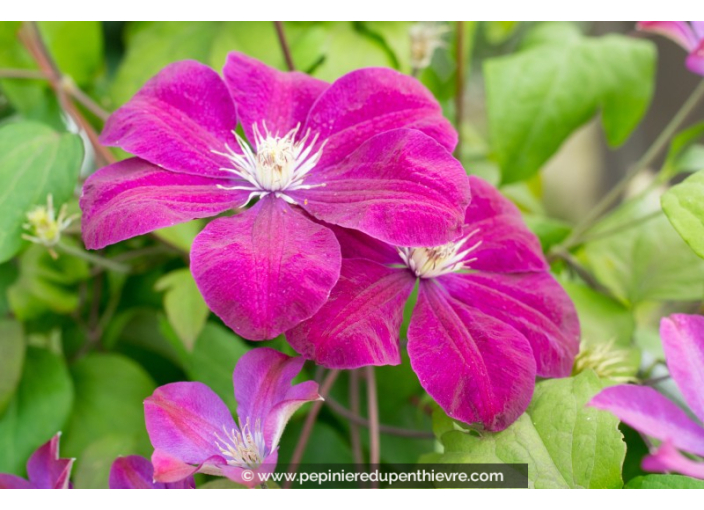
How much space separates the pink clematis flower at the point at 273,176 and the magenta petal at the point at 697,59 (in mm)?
180

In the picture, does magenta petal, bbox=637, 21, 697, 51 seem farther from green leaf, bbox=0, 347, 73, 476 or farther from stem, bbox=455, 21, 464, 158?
green leaf, bbox=0, 347, 73, 476

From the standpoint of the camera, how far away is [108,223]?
33 centimetres

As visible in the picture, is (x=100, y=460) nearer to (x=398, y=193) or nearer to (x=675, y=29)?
(x=398, y=193)

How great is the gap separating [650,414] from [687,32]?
11.3 inches

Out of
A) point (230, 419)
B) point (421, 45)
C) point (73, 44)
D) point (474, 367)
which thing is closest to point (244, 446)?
point (230, 419)

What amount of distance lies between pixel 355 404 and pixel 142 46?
1.13 ft

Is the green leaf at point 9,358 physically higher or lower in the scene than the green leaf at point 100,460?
higher

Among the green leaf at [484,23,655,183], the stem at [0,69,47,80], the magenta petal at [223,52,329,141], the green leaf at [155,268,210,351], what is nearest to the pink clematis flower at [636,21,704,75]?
the green leaf at [484,23,655,183]

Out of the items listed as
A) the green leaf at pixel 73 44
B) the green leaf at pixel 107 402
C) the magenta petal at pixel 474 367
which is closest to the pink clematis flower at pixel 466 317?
the magenta petal at pixel 474 367

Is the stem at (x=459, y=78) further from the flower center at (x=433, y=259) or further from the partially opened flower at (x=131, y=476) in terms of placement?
the partially opened flower at (x=131, y=476)

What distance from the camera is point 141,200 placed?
33 cm

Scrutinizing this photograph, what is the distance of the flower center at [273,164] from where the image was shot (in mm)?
369

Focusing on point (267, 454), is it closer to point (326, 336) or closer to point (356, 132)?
point (326, 336)
